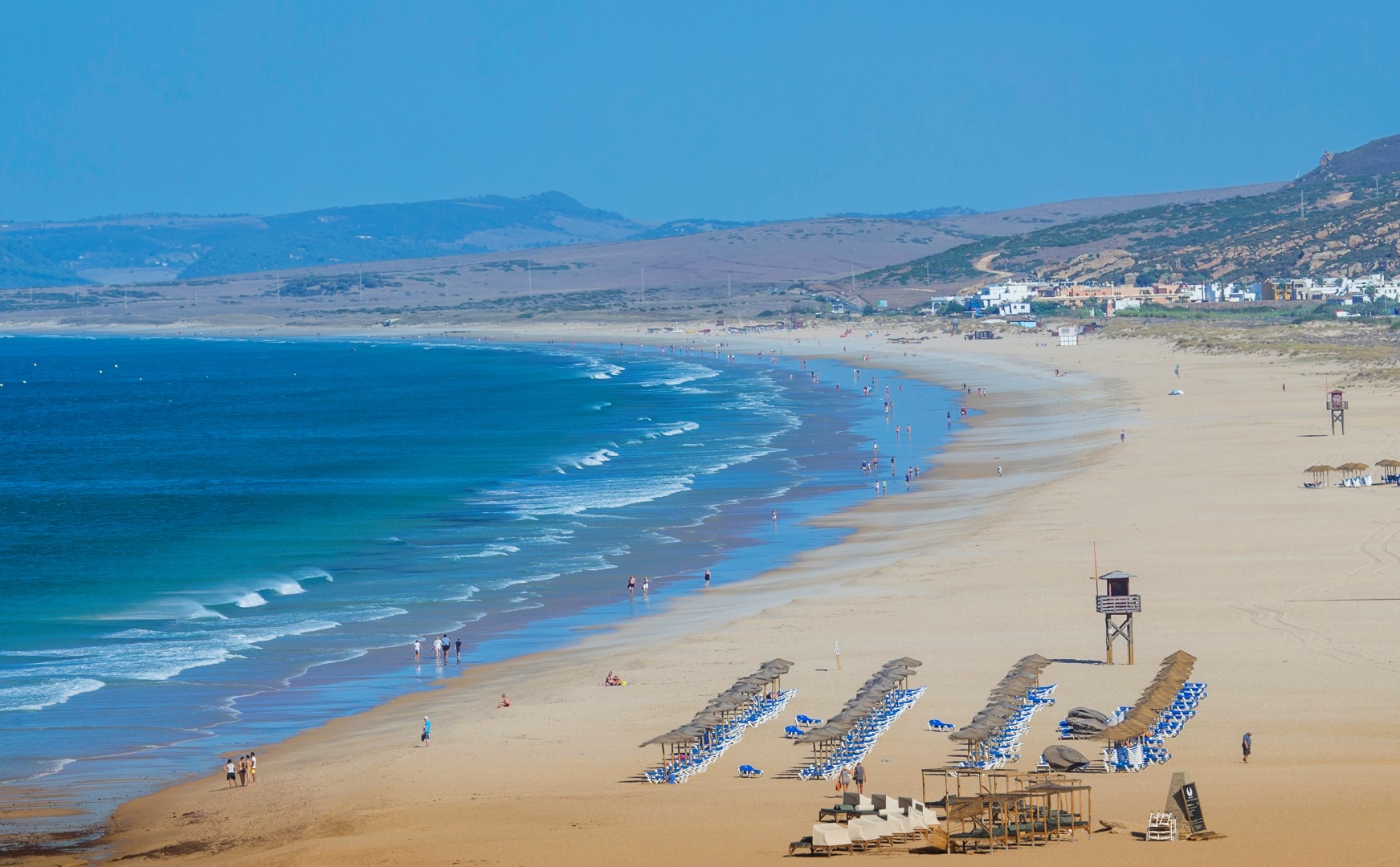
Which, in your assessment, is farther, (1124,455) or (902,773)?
(1124,455)

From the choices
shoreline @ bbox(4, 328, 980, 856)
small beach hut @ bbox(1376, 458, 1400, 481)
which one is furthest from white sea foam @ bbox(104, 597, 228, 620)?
small beach hut @ bbox(1376, 458, 1400, 481)

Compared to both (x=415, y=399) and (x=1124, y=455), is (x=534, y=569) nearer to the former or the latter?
(x=1124, y=455)

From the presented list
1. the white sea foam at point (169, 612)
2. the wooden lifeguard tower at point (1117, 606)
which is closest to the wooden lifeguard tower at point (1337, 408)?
the wooden lifeguard tower at point (1117, 606)

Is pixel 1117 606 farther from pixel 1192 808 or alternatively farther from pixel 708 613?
pixel 708 613

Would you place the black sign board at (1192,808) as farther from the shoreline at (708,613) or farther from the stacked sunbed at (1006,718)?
the shoreline at (708,613)

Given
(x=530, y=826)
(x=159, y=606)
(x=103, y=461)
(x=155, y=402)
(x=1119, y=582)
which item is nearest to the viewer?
(x=530, y=826)

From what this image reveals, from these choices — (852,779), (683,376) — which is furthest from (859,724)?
(683,376)

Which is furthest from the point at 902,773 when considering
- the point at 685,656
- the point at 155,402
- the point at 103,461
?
the point at 155,402

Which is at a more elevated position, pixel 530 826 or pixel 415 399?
pixel 415 399
